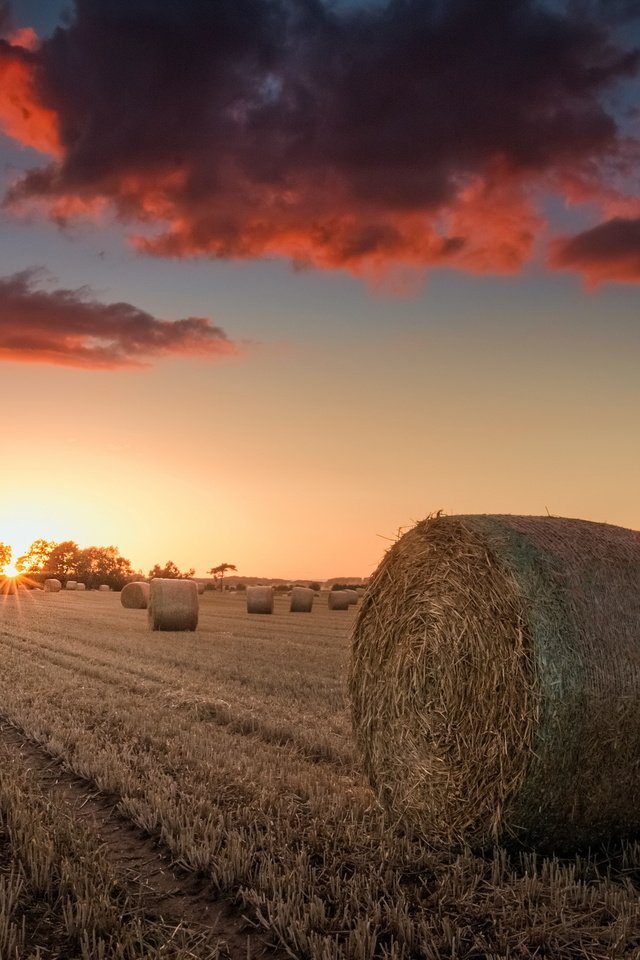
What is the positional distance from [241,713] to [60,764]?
2669mm

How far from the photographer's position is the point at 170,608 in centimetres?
2522

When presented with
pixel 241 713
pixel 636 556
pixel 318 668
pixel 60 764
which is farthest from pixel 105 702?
pixel 636 556

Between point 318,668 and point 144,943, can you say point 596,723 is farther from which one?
point 318,668

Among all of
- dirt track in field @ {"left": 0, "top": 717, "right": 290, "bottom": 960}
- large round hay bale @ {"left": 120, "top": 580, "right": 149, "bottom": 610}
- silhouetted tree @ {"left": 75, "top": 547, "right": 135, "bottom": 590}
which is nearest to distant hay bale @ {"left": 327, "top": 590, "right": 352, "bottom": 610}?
large round hay bale @ {"left": 120, "top": 580, "right": 149, "bottom": 610}

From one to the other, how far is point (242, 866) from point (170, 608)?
2059cm

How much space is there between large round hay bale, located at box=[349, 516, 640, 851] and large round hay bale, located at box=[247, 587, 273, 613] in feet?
105

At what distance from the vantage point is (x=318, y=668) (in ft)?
51.3

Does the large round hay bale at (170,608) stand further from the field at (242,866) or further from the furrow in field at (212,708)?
the field at (242,866)

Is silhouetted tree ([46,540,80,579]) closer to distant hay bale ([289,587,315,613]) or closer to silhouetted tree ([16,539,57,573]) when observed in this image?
silhouetted tree ([16,539,57,573])

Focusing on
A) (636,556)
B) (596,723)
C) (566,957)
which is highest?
(636,556)

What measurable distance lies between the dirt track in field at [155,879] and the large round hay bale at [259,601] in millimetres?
31542

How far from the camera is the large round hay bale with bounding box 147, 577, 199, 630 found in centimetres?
2516

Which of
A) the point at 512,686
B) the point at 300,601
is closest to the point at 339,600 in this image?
the point at 300,601

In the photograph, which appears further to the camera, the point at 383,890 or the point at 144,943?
the point at 383,890
